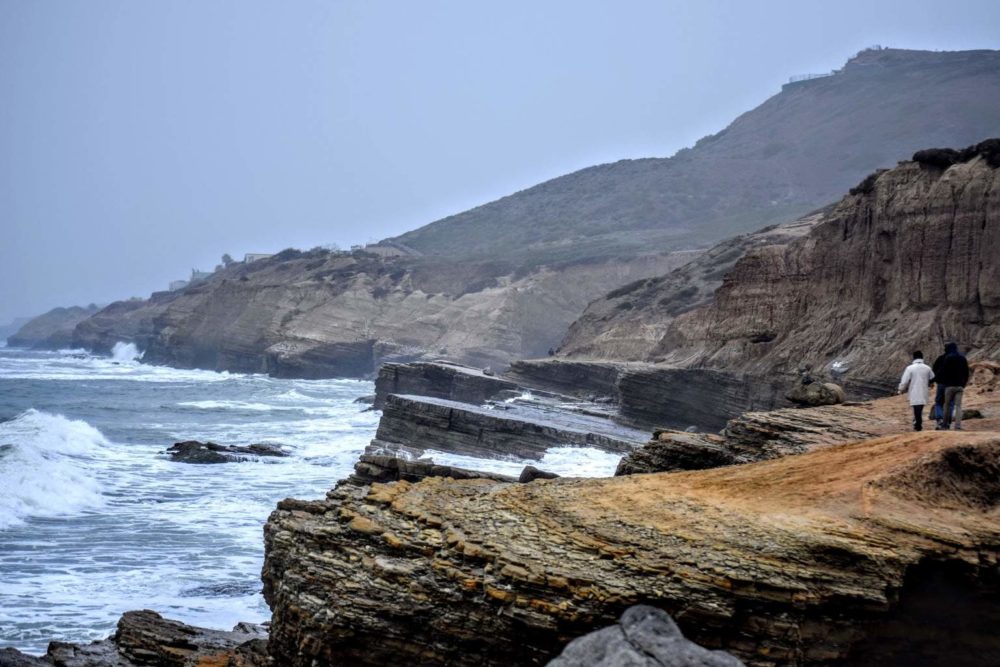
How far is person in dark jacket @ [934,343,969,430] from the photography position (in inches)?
448

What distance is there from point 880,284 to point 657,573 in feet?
62.8

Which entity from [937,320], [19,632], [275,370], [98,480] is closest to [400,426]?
[98,480]

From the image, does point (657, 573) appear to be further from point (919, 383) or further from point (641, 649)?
point (919, 383)

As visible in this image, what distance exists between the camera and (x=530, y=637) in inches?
282

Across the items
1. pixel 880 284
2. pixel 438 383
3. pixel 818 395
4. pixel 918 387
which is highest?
pixel 880 284

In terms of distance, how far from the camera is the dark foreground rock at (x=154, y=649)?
30.5 ft

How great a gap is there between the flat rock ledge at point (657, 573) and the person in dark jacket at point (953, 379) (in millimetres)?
2926

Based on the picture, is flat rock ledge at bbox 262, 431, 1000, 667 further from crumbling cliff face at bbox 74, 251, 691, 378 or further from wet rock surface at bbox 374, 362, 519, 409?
crumbling cliff face at bbox 74, 251, 691, 378

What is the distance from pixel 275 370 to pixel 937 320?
190 feet

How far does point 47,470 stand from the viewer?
2211 cm

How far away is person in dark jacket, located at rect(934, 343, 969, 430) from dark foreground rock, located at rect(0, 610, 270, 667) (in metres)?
7.97

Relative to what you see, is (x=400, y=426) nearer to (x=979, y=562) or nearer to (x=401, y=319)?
(x=979, y=562)

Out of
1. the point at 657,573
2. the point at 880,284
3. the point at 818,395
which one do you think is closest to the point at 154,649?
the point at 657,573

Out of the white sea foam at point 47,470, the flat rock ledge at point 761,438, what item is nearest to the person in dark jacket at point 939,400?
the flat rock ledge at point 761,438
